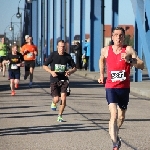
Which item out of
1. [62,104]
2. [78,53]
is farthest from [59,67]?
[78,53]

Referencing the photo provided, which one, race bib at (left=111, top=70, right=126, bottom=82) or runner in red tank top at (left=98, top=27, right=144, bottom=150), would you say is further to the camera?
race bib at (left=111, top=70, right=126, bottom=82)

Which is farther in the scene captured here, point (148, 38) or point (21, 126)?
point (148, 38)

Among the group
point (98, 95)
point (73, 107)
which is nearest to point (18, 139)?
point (73, 107)

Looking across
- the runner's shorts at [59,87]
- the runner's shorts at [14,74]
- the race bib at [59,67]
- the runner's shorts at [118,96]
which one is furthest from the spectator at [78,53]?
the runner's shorts at [118,96]

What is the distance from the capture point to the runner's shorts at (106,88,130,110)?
9.15 metres

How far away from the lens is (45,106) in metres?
16.3

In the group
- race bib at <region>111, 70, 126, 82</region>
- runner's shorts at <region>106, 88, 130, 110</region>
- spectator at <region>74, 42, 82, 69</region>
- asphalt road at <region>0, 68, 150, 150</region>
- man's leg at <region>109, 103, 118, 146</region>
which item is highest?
race bib at <region>111, 70, 126, 82</region>

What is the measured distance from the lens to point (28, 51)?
78.1 ft

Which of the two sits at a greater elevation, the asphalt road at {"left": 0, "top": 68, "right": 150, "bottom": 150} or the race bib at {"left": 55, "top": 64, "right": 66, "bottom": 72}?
the race bib at {"left": 55, "top": 64, "right": 66, "bottom": 72}

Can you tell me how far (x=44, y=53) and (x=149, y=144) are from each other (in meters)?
47.6

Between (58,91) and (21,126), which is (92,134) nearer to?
(21,126)

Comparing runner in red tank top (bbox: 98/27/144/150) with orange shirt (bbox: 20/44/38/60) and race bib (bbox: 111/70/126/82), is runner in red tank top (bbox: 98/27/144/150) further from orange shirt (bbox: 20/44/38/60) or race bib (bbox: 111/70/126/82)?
orange shirt (bbox: 20/44/38/60)

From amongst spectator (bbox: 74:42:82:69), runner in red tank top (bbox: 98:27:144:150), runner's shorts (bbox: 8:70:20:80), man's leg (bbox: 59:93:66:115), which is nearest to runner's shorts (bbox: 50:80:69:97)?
man's leg (bbox: 59:93:66:115)

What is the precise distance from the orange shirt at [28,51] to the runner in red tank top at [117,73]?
14452 millimetres
